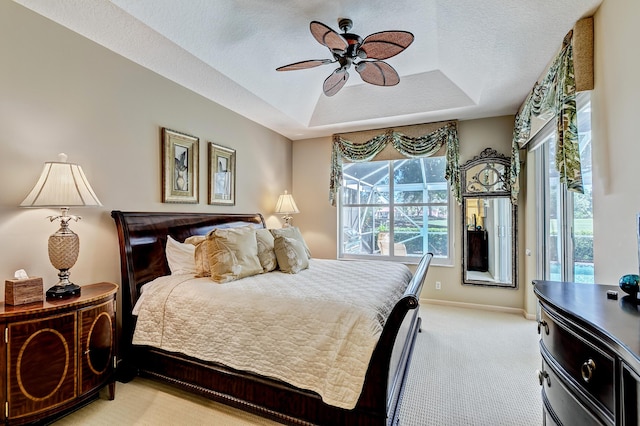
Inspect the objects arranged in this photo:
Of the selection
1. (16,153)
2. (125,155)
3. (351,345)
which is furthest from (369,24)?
(16,153)

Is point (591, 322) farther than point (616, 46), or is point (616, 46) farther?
point (616, 46)

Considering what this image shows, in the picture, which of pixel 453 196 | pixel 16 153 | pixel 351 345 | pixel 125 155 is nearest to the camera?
pixel 351 345

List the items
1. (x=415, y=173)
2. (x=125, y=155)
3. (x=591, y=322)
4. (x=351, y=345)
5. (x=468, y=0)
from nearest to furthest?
(x=591, y=322)
(x=351, y=345)
(x=468, y=0)
(x=125, y=155)
(x=415, y=173)

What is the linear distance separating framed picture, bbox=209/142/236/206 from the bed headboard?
612mm

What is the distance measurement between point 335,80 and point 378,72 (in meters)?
0.41

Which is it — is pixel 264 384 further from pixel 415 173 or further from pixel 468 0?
pixel 415 173

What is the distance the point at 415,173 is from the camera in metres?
4.95

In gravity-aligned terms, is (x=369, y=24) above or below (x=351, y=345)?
above

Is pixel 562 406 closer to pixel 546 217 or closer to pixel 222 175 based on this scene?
pixel 546 217

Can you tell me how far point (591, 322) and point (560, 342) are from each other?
324 millimetres

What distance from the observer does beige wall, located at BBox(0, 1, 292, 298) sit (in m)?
2.10

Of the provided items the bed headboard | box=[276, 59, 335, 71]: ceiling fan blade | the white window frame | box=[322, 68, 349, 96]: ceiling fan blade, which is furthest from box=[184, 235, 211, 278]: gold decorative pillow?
the white window frame

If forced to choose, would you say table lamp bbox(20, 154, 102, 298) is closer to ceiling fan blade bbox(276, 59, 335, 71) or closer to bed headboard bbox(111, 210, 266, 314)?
bed headboard bbox(111, 210, 266, 314)

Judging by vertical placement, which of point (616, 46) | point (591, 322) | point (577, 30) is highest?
point (577, 30)
